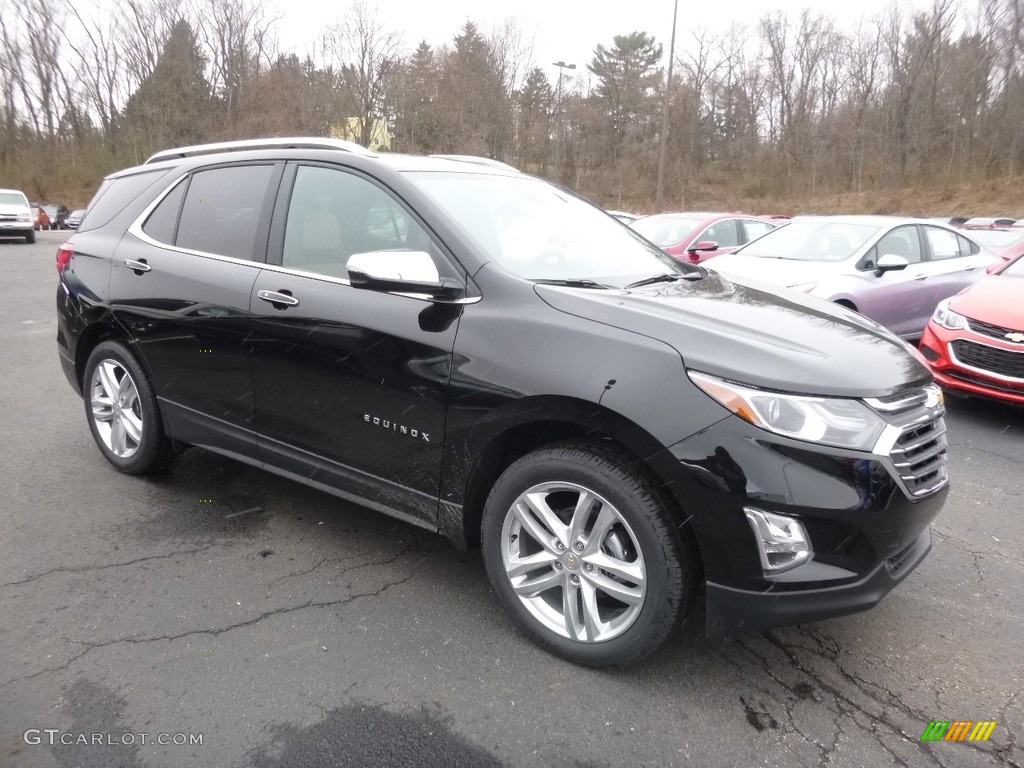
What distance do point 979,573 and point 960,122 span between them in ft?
140

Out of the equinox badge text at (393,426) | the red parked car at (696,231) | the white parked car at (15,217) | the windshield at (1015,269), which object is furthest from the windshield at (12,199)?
the windshield at (1015,269)

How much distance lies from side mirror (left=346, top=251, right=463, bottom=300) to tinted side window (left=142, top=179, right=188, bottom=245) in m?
1.69

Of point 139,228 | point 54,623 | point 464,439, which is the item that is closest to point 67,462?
point 139,228

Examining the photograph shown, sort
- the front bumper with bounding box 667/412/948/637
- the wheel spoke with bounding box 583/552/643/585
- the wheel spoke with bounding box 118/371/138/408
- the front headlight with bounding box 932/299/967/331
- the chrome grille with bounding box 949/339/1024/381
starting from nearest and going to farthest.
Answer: the front bumper with bounding box 667/412/948/637 < the wheel spoke with bounding box 583/552/643/585 < the wheel spoke with bounding box 118/371/138/408 < the chrome grille with bounding box 949/339/1024/381 < the front headlight with bounding box 932/299/967/331

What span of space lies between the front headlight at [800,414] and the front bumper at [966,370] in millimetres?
3813

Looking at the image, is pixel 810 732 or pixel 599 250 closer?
pixel 810 732

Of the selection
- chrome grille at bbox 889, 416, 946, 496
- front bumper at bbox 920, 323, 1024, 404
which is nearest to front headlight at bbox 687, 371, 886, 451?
chrome grille at bbox 889, 416, 946, 496

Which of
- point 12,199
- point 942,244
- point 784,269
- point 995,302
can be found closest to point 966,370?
point 995,302

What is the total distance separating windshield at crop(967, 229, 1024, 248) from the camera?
13.4 meters

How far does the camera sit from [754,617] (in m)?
2.30

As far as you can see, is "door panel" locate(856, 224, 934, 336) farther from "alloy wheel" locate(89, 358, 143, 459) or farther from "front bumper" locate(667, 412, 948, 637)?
"alloy wheel" locate(89, 358, 143, 459)

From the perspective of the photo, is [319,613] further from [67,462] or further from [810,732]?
[67,462]

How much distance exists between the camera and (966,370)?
5.70m

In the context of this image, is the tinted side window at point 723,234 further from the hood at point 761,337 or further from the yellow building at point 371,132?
the yellow building at point 371,132
